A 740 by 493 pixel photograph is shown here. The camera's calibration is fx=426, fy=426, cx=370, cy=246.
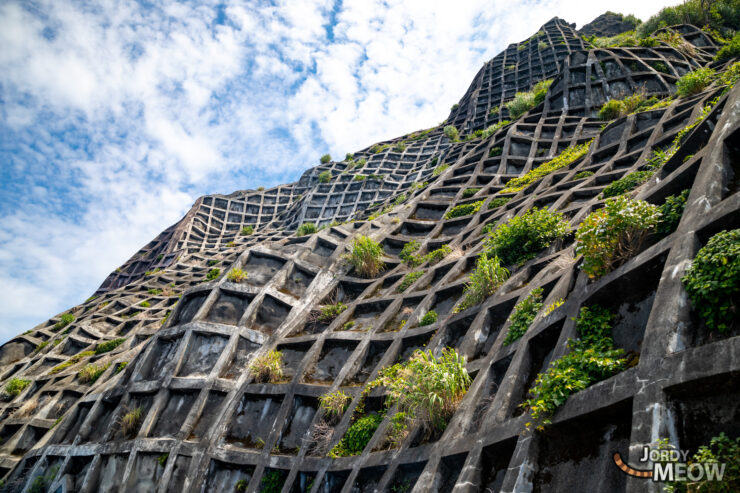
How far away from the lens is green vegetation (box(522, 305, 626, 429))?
5.31 m

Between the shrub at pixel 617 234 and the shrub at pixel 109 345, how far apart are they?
2365cm

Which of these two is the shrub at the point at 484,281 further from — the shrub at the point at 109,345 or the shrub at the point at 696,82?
the shrub at the point at 109,345

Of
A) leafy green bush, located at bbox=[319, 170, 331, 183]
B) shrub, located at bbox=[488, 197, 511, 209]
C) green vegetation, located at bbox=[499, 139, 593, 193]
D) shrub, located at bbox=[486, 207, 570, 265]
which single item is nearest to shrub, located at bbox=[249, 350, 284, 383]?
shrub, located at bbox=[486, 207, 570, 265]

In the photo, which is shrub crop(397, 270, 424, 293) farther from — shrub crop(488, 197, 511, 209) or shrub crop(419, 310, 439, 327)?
shrub crop(488, 197, 511, 209)

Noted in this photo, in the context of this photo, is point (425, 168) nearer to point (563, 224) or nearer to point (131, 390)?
point (563, 224)

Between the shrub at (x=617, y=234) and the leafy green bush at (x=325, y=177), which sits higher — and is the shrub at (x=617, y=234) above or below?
below

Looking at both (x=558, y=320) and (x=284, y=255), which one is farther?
(x=284, y=255)

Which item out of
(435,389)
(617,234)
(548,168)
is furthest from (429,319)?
(548,168)

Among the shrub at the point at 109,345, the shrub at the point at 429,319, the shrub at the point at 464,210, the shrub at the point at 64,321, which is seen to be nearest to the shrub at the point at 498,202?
the shrub at the point at 464,210

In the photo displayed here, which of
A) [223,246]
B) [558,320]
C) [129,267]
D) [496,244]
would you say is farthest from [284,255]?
[129,267]

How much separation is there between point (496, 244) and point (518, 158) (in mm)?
11020

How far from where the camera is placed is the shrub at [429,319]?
1136cm

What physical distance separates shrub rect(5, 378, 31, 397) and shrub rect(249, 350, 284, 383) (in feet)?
50.8

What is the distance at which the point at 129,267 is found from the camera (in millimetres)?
42344
